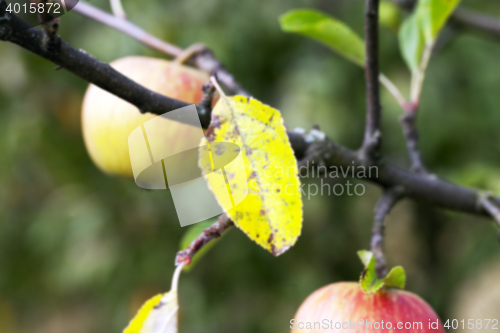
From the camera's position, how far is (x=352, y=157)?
0.41 meters

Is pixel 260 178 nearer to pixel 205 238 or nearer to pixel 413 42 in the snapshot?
pixel 205 238

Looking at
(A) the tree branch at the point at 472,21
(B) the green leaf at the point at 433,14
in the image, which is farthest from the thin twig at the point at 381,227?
(A) the tree branch at the point at 472,21

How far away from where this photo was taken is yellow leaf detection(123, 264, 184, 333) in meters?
0.25

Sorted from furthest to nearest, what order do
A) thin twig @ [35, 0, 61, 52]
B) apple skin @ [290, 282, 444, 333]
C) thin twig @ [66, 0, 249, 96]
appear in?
thin twig @ [66, 0, 249, 96], apple skin @ [290, 282, 444, 333], thin twig @ [35, 0, 61, 52]

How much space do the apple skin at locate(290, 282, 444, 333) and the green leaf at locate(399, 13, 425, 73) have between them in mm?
327

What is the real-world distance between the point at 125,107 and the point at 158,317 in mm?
248

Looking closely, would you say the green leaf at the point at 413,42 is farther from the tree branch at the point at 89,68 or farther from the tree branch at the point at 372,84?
the tree branch at the point at 89,68

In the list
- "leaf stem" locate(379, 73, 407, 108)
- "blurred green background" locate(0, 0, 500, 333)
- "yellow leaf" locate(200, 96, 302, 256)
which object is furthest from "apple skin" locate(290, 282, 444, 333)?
"blurred green background" locate(0, 0, 500, 333)

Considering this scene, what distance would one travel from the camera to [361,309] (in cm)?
33

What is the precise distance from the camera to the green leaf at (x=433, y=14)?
21.0 inches

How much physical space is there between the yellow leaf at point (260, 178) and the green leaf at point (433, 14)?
0.38m

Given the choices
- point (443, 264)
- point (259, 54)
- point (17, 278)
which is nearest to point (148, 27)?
point (259, 54)

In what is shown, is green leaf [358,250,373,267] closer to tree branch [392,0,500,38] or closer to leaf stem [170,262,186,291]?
leaf stem [170,262,186,291]

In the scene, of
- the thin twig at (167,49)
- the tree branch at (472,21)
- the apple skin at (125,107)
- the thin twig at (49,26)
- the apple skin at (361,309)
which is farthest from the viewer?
the tree branch at (472,21)
